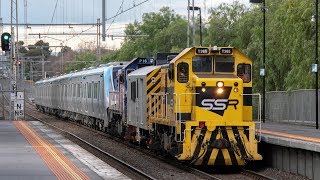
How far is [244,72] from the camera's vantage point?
65.1ft

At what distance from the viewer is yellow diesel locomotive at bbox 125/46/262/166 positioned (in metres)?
18.8

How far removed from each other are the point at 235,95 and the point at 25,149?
9.20m

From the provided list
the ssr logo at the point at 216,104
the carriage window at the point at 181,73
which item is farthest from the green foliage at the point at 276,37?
the carriage window at the point at 181,73

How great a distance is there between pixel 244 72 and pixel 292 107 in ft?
61.4

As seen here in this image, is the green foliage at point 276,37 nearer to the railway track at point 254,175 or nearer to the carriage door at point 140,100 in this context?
the carriage door at point 140,100

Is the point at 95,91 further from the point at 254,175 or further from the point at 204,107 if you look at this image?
the point at 254,175

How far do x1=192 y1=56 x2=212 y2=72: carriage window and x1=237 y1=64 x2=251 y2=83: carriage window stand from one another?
0.87m

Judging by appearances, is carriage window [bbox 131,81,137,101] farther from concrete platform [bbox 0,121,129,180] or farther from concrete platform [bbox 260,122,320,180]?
concrete platform [bbox 260,122,320,180]

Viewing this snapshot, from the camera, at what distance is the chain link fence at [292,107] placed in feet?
114

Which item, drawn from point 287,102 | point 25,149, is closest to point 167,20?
point 287,102

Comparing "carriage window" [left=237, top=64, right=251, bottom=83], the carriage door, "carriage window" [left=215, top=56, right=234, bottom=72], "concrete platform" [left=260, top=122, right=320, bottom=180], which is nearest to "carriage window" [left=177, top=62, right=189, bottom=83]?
"carriage window" [left=215, top=56, right=234, bottom=72]

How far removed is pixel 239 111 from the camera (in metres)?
19.2

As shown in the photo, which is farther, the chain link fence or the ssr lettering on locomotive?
the chain link fence

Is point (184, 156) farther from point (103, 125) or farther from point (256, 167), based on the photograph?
point (103, 125)
